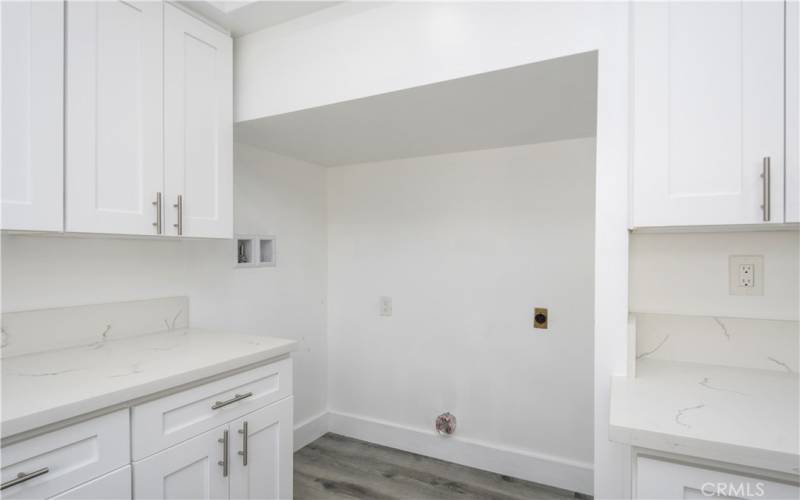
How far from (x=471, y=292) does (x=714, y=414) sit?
1624 millimetres

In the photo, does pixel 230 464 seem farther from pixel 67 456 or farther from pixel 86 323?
pixel 86 323

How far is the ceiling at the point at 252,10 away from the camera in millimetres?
1742

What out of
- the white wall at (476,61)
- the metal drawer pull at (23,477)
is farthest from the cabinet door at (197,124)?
the metal drawer pull at (23,477)

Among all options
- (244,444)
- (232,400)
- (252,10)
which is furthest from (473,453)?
(252,10)

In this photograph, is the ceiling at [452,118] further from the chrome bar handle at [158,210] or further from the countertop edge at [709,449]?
the countertop edge at [709,449]

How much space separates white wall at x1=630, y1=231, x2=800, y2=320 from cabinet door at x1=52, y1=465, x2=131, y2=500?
1778 millimetres

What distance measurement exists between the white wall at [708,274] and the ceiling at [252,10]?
5.20 ft

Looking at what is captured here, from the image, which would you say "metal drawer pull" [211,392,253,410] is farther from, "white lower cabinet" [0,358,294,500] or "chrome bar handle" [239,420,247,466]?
"chrome bar handle" [239,420,247,466]

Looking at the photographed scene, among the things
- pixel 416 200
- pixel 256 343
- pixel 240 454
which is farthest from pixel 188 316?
pixel 416 200

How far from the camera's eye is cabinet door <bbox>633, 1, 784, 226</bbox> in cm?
117

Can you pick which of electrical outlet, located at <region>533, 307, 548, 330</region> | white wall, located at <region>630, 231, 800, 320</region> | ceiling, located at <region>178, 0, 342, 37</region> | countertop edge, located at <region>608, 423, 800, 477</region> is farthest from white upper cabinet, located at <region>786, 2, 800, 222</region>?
ceiling, located at <region>178, 0, 342, 37</region>

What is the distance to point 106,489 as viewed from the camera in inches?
47.5

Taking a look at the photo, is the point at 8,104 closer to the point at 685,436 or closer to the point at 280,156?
the point at 280,156

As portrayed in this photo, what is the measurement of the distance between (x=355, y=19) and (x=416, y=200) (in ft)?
4.19
